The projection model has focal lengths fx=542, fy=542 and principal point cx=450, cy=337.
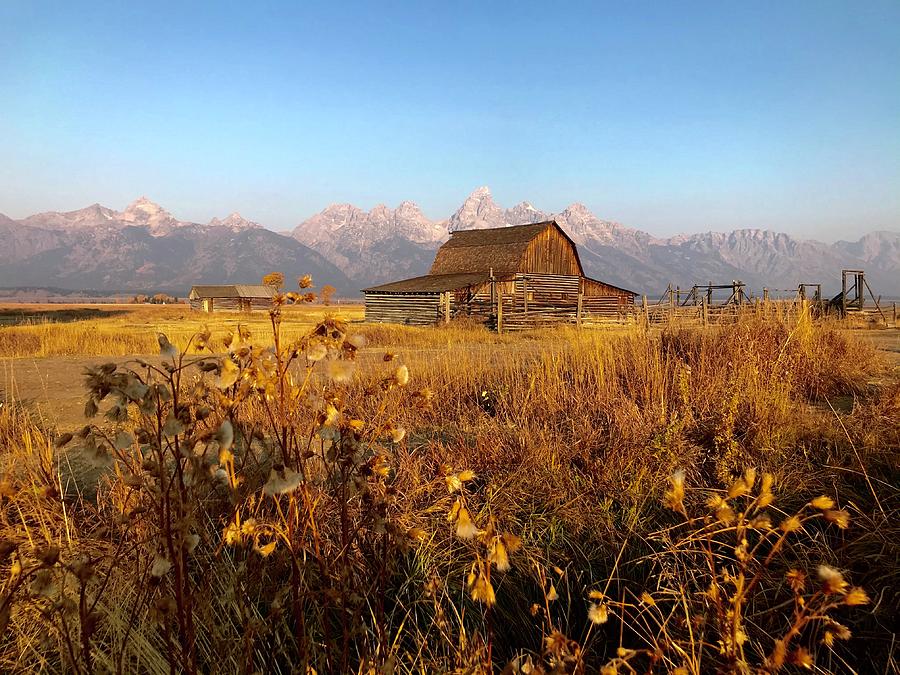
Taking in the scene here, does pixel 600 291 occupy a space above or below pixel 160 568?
below

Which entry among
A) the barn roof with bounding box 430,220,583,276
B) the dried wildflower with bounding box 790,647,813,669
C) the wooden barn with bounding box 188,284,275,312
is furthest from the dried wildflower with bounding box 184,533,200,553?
the wooden barn with bounding box 188,284,275,312

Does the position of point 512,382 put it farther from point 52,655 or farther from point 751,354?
point 52,655

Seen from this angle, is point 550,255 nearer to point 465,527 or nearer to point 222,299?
point 465,527

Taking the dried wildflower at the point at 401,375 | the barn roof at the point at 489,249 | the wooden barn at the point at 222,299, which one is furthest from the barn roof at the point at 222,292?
the dried wildflower at the point at 401,375

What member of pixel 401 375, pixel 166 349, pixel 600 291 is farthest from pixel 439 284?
pixel 166 349

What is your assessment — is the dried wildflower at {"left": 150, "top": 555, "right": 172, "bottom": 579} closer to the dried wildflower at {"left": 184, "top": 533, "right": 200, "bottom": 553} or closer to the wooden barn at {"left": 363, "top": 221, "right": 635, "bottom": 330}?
the dried wildflower at {"left": 184, "top": 533, "right": 200, "bottom": 553}

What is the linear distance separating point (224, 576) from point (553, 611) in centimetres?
162

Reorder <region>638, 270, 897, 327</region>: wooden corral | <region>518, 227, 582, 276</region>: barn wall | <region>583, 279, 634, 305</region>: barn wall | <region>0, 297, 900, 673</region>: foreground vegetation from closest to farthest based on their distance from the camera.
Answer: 1. <region>0, 297, 900, 673</region>: foreground vegetation
2. <region>638, 270, 897, 327</region>: wooden corral
3. <region>518, 227, 582, 276</region>: barn wall
4. <region>583, 279, 634, 305</region>: barn wall

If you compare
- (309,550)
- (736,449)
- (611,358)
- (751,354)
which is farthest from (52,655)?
(751,354)

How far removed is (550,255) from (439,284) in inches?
313

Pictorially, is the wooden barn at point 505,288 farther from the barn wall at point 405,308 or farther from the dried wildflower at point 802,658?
the dried wildflower at point 802,658

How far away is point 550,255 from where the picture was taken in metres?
34.2

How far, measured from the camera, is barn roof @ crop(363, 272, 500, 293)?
29344mm

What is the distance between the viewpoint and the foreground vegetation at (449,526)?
133cm
